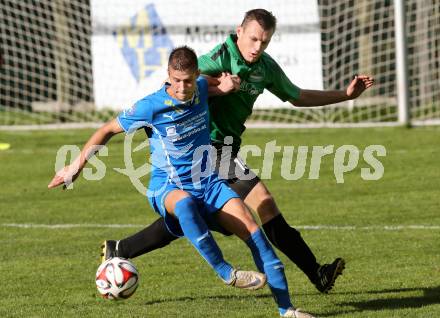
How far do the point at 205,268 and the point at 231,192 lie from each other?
6.24 ft

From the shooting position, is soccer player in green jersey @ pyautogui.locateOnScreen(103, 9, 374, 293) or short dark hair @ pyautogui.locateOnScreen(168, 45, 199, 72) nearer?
short dark hair @ pyautogui.locateOnScreen(168, 45, 199, 72)

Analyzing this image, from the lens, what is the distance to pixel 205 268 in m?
8.19

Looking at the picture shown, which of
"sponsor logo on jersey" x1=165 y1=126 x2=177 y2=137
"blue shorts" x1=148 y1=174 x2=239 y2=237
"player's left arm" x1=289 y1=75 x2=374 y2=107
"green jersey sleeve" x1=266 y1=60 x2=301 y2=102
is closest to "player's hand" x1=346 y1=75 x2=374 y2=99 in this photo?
"player's left arm" x1=289 y1=75 x2=374 y2=107

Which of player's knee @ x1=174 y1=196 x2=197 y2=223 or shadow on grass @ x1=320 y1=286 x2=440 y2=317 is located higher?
player's knee @ x1=174 y1=196 x2=197 y2=223

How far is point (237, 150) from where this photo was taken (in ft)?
23.5

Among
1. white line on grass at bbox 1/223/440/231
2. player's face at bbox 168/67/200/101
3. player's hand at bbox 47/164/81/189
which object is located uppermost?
player's face at bbox 168/67/200/101

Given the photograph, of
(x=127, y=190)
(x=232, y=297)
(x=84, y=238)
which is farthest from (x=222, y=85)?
(x=127, y=190)

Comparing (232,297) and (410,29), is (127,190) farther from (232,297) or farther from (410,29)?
(410,29)

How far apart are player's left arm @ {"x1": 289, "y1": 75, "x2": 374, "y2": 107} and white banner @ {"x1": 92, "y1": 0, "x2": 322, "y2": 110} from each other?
34.9 ft

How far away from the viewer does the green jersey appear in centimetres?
693

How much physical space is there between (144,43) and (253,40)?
1231 cm

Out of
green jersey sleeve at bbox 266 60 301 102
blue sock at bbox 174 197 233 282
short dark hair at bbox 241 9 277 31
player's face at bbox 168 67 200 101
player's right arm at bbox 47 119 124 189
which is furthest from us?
green jersey sleeve at bbox 266 60 301 102

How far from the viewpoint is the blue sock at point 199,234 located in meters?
6.18

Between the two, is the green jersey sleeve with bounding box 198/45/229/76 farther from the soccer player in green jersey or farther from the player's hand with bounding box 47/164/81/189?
the player's hand with bounding box 47/164/81/189
